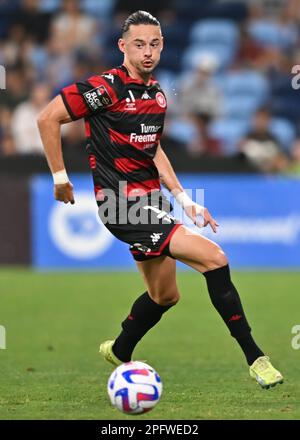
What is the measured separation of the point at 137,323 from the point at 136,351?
4.96 feet

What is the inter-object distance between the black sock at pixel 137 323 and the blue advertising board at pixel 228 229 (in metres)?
7.18

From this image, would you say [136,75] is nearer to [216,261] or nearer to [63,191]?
[63,191]

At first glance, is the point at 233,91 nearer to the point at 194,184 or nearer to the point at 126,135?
the point at 194,184

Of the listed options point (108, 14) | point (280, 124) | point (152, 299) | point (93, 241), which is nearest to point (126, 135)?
point (152, 299)

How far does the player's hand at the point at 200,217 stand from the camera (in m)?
6.67

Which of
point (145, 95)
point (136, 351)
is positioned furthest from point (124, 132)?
point (136, 351)

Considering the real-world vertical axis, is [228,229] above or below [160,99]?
below

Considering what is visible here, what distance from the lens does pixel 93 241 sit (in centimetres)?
1472

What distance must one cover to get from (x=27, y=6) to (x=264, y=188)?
263 inches

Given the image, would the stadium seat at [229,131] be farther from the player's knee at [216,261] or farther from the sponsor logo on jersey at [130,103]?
the player's knee at [216,261]

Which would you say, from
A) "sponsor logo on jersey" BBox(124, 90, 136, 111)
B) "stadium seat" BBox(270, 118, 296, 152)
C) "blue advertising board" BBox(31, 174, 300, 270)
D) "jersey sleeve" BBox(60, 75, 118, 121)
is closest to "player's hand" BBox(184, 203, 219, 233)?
"sponsor logo on jersey" BBox(124, 90, 136, 111)

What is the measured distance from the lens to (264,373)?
6.53 meters

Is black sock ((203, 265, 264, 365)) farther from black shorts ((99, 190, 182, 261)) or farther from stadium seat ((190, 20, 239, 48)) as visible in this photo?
stadium seat ((190, 20, 239, 48))

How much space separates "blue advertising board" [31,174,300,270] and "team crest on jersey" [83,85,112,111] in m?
7.83
